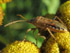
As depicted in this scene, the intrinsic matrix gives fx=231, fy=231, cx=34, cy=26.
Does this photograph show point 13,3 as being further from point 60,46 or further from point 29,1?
point 60,46

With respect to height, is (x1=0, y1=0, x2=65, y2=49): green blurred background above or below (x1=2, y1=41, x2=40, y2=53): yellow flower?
below

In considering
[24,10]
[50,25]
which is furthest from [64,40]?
[24,10]

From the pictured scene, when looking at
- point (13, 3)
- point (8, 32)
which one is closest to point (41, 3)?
point (13, 3)

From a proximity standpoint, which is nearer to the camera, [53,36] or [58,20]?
[53,36]

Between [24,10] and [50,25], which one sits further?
[24,10]

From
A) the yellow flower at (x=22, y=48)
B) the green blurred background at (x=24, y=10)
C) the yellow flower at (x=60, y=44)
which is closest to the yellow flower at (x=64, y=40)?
the yellow flower at (x=60, y=44)

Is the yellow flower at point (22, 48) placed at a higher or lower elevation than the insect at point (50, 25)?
lower

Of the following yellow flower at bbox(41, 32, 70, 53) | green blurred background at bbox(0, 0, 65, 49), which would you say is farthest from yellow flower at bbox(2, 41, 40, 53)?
green blurred background at bbox(0, 0, 65, 49)

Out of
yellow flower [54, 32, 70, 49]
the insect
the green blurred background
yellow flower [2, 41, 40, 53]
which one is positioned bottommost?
the green blurred background

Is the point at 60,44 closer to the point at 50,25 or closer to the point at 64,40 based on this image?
the point at 64,40

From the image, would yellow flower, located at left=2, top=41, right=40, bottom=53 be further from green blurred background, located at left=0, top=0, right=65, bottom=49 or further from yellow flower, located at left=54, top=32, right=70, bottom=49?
green blurred background, located at left=0, top=0, right=65, bottom=49

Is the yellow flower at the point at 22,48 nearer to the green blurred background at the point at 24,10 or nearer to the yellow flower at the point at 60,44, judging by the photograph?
the yellow flower at the point at 60,44
